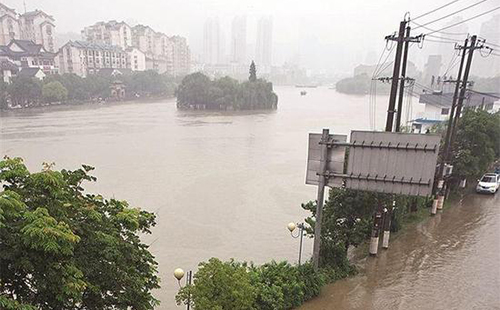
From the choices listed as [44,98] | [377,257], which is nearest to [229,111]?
[44,98]

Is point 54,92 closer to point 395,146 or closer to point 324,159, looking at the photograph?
point 324,159

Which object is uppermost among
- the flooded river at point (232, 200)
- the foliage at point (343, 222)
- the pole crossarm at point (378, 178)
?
the pole crossarm at point (378, 178)

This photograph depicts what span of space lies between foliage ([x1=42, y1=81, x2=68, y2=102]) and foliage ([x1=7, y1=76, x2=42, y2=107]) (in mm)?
567

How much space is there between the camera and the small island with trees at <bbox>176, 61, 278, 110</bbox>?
4341cm

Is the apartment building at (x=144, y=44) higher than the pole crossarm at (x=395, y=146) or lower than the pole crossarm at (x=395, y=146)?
higher

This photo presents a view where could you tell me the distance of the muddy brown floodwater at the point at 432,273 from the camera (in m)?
6.80

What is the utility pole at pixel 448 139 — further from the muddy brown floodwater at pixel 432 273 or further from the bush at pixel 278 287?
the bush at pixel 278 287

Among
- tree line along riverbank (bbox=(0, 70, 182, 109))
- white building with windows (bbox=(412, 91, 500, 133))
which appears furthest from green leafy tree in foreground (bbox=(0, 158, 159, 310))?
tree line along riverbank (bbox=(0, 70, 182, 109))

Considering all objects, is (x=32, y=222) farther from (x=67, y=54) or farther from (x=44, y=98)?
(x=67, y=54)

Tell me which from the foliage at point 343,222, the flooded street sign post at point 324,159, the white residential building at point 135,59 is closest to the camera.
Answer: the flooded street sign post at point 324,159

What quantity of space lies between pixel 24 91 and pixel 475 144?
3724 centimetres

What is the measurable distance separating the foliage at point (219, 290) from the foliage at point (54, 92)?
129 ft

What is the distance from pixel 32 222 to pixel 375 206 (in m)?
6.36

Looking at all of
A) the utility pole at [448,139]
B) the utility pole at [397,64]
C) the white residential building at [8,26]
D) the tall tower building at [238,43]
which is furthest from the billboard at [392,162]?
the tall tower building at [238,43]
